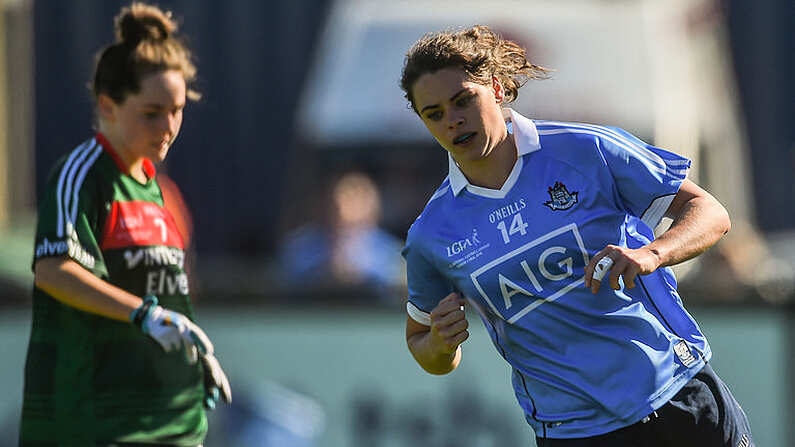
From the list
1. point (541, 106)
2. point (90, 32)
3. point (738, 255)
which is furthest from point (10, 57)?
point (738, 255)

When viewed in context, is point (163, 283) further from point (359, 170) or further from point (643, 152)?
point (359, 170)

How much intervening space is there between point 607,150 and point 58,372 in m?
Result: 1.91

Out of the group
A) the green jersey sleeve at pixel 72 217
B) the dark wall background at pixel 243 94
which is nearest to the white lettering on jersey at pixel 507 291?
the green jersey sleeve at pixel 72 217

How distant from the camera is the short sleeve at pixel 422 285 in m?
3.71

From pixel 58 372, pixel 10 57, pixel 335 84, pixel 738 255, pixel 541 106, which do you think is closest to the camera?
pixel 58 372

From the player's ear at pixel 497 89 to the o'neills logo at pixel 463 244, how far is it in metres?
0.40

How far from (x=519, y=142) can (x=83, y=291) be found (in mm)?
1439

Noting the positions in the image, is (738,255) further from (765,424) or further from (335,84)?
(335,84)

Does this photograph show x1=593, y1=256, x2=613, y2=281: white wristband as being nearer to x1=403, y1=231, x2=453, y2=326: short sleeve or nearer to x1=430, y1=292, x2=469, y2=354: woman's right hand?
x1=430, y1=292, x2=469, y2=354: woman's right hand

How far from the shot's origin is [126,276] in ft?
13.4

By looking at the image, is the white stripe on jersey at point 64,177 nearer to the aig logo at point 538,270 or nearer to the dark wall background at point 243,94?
the aig logo at point 538,270

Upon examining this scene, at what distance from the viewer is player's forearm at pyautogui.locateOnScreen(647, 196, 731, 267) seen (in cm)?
329

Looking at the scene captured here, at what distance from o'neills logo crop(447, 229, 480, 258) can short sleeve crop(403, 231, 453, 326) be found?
0.36ft

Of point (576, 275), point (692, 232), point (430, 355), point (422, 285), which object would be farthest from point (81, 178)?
point (692, 232)
